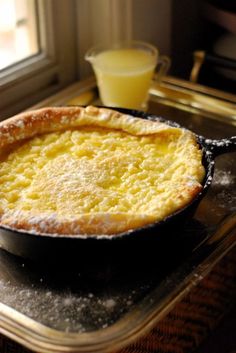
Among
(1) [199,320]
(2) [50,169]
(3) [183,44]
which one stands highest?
(2) [50,169]

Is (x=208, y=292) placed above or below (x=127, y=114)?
below

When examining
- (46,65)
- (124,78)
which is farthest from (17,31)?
(124,78)

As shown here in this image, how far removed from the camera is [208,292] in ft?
3.89

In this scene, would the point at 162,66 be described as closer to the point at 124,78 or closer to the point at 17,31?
the point at 124,78

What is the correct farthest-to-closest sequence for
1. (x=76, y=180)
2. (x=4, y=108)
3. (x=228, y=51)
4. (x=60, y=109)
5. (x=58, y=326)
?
(x=228, y=51)
(x=4, y=108)
(x=60, y=109)
(x=76, y=180)
(x=58, y=326)

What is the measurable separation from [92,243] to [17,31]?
0.70m

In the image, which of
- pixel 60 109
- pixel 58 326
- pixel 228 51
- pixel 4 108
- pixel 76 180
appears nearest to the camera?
pixel 58 326

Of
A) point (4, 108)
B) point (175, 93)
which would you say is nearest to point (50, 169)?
point (4, 108)

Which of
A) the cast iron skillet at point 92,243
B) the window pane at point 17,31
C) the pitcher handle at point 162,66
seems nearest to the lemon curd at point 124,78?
the pitcher handle at point 162,66

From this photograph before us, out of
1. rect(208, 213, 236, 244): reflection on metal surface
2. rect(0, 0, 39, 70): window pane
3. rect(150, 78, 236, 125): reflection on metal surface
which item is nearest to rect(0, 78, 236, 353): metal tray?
rect(208, 213, 236, 244): reflection on metal surface

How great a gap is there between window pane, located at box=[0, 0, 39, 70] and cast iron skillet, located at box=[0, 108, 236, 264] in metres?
0.57

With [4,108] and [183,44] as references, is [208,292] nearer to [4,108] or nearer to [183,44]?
[4,108]

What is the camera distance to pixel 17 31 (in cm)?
143

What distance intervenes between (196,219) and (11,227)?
0.32 metres
